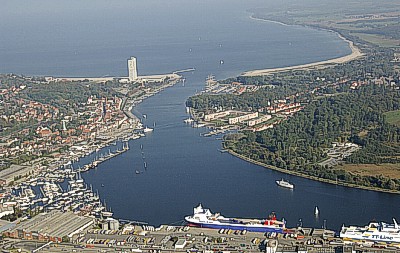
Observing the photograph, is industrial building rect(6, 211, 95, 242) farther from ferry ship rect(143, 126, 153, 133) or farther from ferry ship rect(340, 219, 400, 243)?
ferry ship rect(143, 126, 153, 133)

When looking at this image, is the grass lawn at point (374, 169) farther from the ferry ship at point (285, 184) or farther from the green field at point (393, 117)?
the green field at point (393, 117)

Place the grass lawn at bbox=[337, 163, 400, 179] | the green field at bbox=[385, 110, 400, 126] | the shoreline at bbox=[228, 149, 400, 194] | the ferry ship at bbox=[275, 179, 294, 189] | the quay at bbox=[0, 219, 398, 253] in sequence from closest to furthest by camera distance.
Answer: the quay at bbox=[0, 219, 398, 253] → the shoreline at bbox=[228, 149, 400, 194] → the ferry ship at bbox=[275, 179, 294, 189] → the grass lawn at bbox=[337, 163, 400, 179] → the green field at bbox=[385, 110, 400, 126]

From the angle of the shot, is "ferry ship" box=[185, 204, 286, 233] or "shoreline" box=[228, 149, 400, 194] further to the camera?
"shoreline" box=[228, 149, 400, 194]

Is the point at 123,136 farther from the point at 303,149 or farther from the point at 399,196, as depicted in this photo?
the point at 399,196

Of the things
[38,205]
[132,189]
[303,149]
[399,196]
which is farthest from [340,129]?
[38,205]

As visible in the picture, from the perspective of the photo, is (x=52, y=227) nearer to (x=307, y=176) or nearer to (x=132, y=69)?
(x=307, y=176)

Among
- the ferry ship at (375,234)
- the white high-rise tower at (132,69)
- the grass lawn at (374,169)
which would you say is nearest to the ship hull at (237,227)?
the ferry ship at (375,234)

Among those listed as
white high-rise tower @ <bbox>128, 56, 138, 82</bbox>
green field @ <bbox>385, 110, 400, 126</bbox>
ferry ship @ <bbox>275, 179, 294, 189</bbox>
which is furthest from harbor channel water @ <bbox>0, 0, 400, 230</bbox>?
Result: green field @ <bbox>385, 110, 400, 126</bbox>

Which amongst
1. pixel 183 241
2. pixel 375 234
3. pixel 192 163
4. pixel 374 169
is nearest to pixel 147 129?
pixel 192 163
